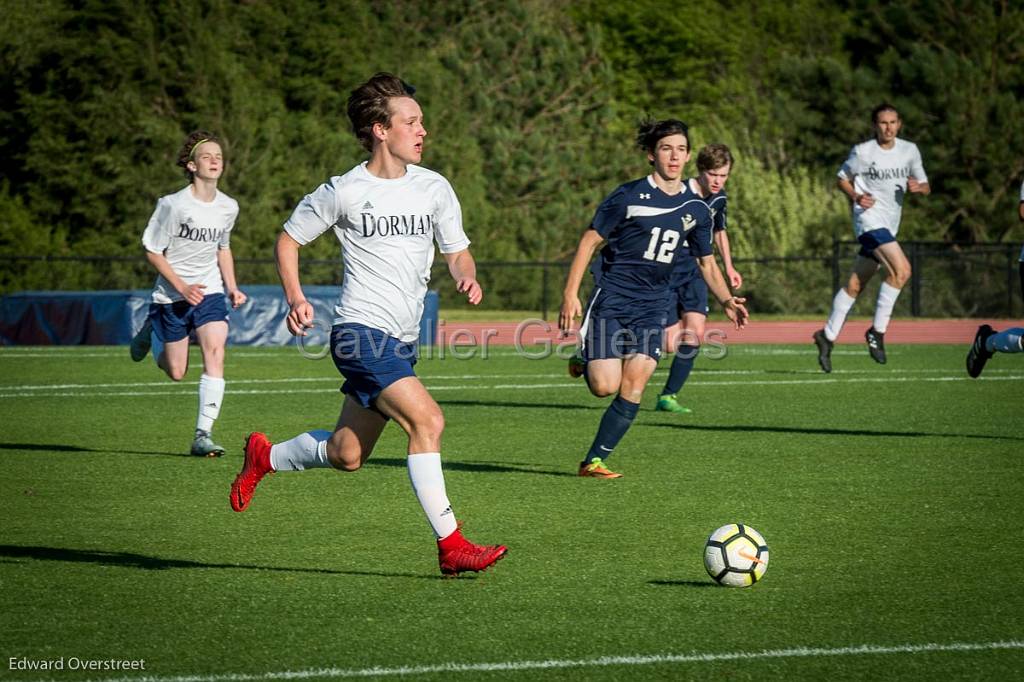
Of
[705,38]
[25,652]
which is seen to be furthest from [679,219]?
[705,38]

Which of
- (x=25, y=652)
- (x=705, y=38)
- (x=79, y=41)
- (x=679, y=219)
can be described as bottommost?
(x=25, y=652)

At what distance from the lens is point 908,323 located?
104 feet

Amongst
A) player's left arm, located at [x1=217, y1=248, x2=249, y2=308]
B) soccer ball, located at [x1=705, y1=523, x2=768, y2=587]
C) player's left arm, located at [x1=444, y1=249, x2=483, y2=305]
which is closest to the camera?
soccer ball, located at [x1=705, y1=523, x2=768, y2=587]

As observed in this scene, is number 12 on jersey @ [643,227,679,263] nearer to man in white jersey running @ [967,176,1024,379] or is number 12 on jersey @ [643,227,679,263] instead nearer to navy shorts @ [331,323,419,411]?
man in white jersey running @ [967,176,1024,379]

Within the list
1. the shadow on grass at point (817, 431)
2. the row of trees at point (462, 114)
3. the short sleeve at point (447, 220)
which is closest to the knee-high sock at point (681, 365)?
the shadow on grass at point (817, 431)

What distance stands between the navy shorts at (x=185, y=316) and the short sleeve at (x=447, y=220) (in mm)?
4607

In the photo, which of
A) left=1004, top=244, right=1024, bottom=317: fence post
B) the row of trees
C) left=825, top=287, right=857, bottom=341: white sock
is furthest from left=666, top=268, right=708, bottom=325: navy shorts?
the row of trees

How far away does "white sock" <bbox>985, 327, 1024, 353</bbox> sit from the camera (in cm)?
1074

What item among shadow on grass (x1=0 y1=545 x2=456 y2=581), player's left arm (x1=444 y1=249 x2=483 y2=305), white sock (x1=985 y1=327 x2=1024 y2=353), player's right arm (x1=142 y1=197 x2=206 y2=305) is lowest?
shadow on grass (x1=0 y1=545 x2=456 y2=581)

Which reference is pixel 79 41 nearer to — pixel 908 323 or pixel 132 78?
pixel 132 78

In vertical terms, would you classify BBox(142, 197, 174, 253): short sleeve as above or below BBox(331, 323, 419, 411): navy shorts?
above

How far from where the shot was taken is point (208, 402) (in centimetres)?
1064

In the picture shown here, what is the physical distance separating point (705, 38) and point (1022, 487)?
55.3 m

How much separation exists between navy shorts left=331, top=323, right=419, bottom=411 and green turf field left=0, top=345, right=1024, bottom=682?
842 mm
